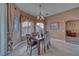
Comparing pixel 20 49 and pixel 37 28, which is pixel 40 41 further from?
pixel 20 49

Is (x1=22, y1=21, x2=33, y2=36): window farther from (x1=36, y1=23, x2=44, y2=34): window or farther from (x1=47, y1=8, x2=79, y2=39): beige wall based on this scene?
(x1=47, y1=8, x2=79, y2=39): beige wall

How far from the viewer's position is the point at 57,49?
2.08 metres

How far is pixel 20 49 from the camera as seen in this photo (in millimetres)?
2041

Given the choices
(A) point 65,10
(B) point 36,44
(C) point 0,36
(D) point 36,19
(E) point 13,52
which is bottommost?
(E) point 13,52

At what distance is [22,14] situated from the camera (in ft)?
6.62

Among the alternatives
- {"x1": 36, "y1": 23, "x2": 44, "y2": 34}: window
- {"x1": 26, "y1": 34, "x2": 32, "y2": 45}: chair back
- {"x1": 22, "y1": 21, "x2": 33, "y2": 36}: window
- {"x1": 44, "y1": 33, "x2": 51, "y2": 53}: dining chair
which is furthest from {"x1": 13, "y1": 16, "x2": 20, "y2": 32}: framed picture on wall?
{"x1": 44, "y1": 33, "x2": 51, "y2": 53}: dining chair

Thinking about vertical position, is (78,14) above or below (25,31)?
above

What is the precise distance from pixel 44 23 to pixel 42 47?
0.48 m

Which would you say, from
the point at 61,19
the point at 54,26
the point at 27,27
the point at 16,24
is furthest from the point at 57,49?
the point at 16,24

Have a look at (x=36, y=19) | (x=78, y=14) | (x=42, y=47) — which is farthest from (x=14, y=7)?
(x=78, y=14)

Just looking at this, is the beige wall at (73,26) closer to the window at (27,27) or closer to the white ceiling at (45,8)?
the white ceiling at (45,8)

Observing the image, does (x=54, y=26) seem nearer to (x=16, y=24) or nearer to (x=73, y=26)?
(x=73, y=26)

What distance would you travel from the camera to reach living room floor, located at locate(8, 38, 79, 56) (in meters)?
2.02

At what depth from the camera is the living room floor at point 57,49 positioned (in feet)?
6.62
